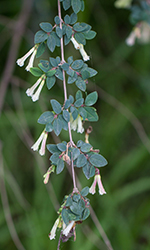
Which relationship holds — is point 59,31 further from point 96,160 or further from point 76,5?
point 96,160

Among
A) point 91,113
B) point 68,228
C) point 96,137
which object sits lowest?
point 68,228

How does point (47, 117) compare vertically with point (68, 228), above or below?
above

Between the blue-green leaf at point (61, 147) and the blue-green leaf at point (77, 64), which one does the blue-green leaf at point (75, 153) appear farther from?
the blue-green leaf at point (77, 64)

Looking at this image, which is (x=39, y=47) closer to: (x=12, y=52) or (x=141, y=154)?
(x=12, y=52)

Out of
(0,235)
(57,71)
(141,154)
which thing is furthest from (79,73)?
(0,235)

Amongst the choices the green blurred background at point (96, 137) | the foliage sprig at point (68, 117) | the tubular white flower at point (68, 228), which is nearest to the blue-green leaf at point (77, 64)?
the foliage sprig at point (68, 117)

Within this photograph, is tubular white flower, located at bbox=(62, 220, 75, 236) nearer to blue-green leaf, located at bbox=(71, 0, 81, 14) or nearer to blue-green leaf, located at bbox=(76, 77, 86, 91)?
blue-green leaf, located at bbox=(76, 77, 86, 91)

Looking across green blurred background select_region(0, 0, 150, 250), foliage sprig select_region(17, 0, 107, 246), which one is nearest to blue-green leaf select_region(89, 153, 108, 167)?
foliage sprig select_region(17, 0, 107, 246)

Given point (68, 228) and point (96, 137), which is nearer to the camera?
point (68, 228)

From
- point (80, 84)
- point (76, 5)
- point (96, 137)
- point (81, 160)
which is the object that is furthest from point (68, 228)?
point (96, 137)
